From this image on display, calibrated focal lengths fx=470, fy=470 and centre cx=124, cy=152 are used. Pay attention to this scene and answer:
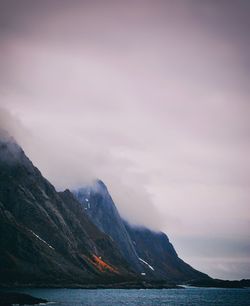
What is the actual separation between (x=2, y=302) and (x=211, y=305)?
70510mm

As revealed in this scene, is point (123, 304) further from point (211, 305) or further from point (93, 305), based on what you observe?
point (211, 305)

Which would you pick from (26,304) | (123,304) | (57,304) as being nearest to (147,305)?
(123,304)

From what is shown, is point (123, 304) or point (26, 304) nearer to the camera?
point (26, 304)

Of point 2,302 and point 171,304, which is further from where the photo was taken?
point 171,304

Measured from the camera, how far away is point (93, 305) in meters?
135

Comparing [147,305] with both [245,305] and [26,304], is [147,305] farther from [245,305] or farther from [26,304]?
[26,304]

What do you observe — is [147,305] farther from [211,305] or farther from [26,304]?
[26,304]

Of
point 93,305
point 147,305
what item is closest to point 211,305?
point 147,305

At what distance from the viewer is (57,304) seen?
127 metres

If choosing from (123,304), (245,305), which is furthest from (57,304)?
(245,305)

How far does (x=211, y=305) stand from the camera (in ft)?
499

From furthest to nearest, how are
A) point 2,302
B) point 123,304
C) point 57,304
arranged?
point 123,304
point 57,304
point 2,302

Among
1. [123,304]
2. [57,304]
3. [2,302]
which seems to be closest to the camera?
[2,302]

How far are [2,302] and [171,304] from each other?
A: 60646mm
